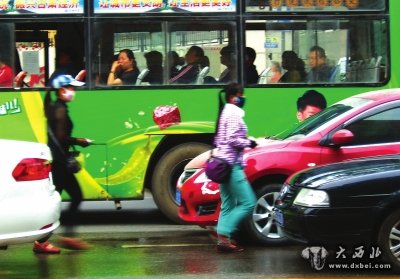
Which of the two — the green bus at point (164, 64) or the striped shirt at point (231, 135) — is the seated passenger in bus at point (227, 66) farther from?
the striped shirt at point (231, 135)

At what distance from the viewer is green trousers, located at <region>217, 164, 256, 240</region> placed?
8227 mm

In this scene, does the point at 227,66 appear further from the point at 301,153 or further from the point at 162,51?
the point at 301,153

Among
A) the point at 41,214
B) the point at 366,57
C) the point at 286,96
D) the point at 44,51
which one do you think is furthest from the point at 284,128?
the point at 41,214

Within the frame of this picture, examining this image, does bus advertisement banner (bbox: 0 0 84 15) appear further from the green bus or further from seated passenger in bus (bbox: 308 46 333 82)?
seated passenger in bus (bbox: 308 46 333 82)

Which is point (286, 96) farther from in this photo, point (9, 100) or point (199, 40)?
point (9, 100)

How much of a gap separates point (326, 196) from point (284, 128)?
351cm

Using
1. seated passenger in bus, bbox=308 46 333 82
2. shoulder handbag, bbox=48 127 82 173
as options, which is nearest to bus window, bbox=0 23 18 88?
shoulder handbag, bbox=48 127 82 173

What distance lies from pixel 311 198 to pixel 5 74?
Result: 5.03 m

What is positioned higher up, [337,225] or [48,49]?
[48,49]

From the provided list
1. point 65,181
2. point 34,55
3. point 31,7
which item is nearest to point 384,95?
point 65,181

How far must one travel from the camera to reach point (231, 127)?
818cm

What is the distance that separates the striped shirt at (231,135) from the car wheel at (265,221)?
2.09 ft

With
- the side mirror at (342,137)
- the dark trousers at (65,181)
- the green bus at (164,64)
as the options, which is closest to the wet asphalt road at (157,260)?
A: the dark trousers at (65,181)

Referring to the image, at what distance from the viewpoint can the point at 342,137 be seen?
8258mm
